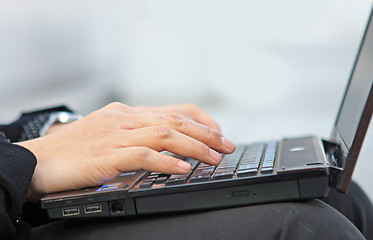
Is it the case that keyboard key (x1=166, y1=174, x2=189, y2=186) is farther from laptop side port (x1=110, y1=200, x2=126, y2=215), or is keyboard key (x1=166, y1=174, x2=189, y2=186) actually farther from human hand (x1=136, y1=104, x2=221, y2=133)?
human hand (x1=136, y1=104, x2=221, y2=133)

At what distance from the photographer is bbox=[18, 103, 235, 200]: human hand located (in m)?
0.68

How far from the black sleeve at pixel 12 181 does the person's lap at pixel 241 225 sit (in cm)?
8

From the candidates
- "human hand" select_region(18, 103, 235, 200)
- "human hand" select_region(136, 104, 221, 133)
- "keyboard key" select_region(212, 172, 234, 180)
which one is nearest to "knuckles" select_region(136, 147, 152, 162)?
"human hand" select_region(18, 103, 235, 200)

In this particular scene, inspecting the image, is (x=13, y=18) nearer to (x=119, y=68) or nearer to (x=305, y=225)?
(x=119, y=68)

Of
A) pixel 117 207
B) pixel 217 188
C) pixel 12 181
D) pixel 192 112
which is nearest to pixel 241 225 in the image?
pixel 217 188

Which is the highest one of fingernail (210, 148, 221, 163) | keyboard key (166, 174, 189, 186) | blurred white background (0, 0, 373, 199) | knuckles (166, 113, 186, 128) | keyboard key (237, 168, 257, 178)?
knuckles (166, 113, 186, 128)

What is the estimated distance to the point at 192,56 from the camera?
3201 millimetres

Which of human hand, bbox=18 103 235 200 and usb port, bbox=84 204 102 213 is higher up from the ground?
human hand, bbox=18 103 235 200

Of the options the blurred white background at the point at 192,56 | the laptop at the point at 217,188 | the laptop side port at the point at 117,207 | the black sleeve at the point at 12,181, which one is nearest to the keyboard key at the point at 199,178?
the laptop at the point at 217,188

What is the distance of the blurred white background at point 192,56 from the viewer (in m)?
2.86

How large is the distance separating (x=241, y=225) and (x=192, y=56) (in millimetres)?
2676

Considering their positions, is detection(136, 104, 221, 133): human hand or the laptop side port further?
detection(136, 104, 221, 133): human hand

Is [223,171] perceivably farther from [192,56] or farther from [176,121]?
[192,56]

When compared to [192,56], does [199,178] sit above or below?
above
